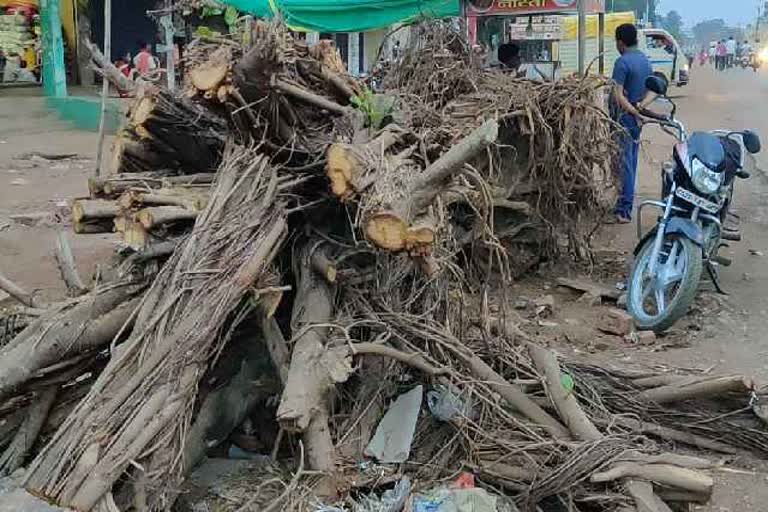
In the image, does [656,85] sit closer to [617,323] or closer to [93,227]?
[617,323]

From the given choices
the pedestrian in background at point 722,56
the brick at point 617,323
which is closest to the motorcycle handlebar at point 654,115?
the brick at point 617,323

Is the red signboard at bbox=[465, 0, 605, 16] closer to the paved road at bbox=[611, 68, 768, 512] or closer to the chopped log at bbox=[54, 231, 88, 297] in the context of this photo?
the paved road at bbox=[611, 68, 768, 512]

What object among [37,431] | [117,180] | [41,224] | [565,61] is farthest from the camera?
[565,61]

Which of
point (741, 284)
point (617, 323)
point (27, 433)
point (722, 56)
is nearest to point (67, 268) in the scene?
point (27, 433)

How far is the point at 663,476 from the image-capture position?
3260mm

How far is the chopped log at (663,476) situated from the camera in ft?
10.5

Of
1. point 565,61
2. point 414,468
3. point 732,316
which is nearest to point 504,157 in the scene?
point 732,316

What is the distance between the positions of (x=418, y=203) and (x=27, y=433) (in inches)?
71.4

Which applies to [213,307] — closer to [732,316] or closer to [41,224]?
→ [732,316]

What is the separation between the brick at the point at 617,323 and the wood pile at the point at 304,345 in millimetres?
1299

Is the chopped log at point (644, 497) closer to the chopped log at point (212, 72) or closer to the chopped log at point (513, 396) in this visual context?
the chopped log at point (513, 396)

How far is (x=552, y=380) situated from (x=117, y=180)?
2.19 meters

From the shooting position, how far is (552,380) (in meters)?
3.83

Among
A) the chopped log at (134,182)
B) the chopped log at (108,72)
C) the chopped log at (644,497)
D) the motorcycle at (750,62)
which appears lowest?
the chopped log at (644,497)
